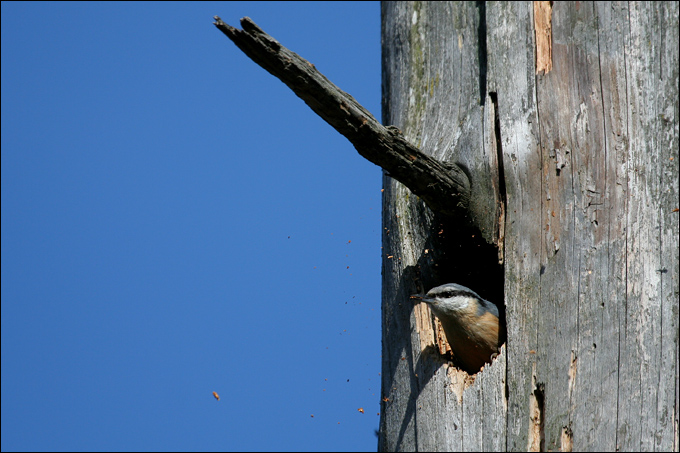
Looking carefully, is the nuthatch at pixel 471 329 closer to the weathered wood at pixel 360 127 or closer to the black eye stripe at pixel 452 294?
the black eye stripe at pixel 452 294

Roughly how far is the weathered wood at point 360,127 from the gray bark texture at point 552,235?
15 cm

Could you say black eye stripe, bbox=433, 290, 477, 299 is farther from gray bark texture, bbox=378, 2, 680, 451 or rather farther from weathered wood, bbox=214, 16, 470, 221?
weathered wood, bbox=214, 16, 470, 221

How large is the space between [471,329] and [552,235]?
1.04 meters

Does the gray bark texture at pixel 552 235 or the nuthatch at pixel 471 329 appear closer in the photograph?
the gray bark texture at pixel 552 235

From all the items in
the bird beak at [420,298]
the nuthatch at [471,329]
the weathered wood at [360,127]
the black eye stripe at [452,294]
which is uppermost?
the weathered wood at [360,127]

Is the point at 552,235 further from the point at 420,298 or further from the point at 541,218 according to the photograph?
the point at 420,298

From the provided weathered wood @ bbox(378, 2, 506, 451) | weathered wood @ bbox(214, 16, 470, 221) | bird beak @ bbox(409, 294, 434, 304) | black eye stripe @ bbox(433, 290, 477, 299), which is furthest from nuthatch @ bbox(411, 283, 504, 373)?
weathered wood @ bbox(214, 16, 470, 221)

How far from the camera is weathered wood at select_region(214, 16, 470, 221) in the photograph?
2.36 m

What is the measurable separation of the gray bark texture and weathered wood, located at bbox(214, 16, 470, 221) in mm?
147

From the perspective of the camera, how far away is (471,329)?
3906 mm

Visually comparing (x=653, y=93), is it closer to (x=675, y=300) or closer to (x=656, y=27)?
(x=656, y=27)

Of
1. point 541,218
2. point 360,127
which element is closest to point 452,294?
point 541,218

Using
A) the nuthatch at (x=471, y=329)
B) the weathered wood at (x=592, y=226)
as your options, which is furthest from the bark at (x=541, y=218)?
the nuthatch at (x=471, y=329)

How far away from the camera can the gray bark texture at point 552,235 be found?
8.87ft
